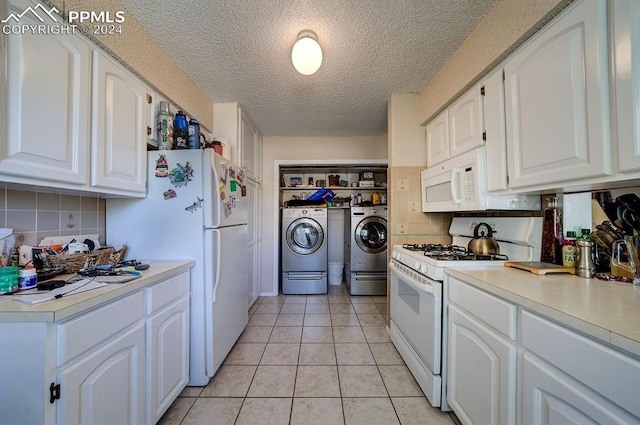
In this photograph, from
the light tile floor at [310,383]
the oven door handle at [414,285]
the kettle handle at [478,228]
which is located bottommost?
the light tile floor at [310,383]

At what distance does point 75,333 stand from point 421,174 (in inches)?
98.9

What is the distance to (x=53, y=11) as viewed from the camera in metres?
1.07

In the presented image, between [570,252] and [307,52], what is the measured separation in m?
1.88

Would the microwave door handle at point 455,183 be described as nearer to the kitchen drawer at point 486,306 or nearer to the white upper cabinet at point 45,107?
the kitchen drawer at point 486,306

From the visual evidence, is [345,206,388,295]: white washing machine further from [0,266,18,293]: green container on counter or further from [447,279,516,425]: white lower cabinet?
[0,266,18,293]: green container on counter

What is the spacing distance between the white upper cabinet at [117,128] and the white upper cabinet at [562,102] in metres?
2.23

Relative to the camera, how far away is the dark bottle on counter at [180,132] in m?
1.80

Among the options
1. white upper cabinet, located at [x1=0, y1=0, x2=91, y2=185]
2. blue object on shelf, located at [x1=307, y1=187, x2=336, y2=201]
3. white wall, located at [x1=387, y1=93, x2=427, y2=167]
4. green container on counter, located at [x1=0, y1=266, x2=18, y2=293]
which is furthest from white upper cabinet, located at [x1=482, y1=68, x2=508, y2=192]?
blue object on shelf, located at [x1=307, y1=187, x2=336, y2=201]

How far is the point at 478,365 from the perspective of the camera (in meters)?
1.15

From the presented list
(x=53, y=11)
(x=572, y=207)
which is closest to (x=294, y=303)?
(x=572, y=207)

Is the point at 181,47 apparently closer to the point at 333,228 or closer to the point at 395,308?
the point at 395,308

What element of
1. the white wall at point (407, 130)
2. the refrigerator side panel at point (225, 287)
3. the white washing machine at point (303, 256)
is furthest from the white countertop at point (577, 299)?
the white washing machine at point (303, 256)

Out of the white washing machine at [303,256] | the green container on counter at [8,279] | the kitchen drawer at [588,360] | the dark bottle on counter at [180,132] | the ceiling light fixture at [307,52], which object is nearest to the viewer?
the kitchen drawer at [588,360]

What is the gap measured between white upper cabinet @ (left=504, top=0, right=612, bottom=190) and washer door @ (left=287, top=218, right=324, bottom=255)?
8.61 feet
